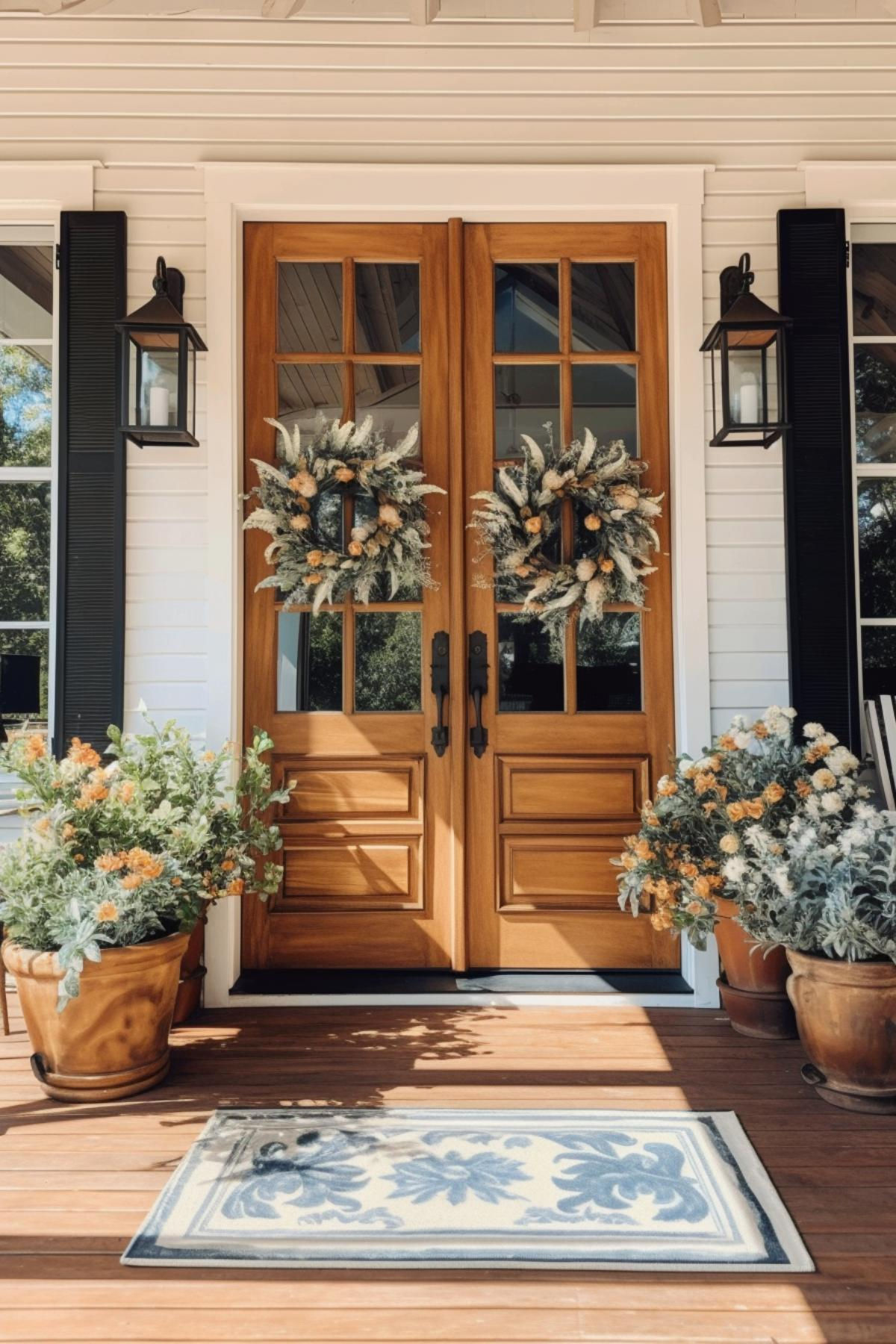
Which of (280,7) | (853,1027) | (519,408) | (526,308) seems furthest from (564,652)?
(280,7)

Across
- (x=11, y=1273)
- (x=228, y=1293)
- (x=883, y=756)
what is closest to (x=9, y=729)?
(x=11, y=1273)

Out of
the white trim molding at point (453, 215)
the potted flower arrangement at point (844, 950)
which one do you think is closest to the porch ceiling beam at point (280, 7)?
the white trim molding at point (453, 215)

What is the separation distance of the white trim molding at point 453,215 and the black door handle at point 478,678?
67 centimetres

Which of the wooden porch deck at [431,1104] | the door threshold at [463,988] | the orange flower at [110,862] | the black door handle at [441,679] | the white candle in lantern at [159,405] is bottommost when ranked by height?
the wooden porch deck at [431,1104]

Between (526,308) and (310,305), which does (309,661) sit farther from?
(526,308)

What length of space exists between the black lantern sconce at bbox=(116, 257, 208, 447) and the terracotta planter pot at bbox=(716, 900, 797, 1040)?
232 cm

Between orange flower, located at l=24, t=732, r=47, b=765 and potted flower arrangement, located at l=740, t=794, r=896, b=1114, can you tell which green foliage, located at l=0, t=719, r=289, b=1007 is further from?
potted flower arrangement, located at l=740, t=794, r=896, b=1114

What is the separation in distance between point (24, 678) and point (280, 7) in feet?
7.64

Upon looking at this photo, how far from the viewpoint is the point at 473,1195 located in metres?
2.10

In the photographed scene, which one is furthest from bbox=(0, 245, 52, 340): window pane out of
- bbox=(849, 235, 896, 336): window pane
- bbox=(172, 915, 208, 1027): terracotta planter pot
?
bbox=(849, 235, 896, 336): window pane

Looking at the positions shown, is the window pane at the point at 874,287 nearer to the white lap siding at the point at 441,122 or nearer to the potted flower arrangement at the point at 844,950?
the white lap siding at the point at 441,122

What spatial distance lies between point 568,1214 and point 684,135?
3.36 meters

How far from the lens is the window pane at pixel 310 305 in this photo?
353 centimetres

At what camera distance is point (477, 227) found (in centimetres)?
352
